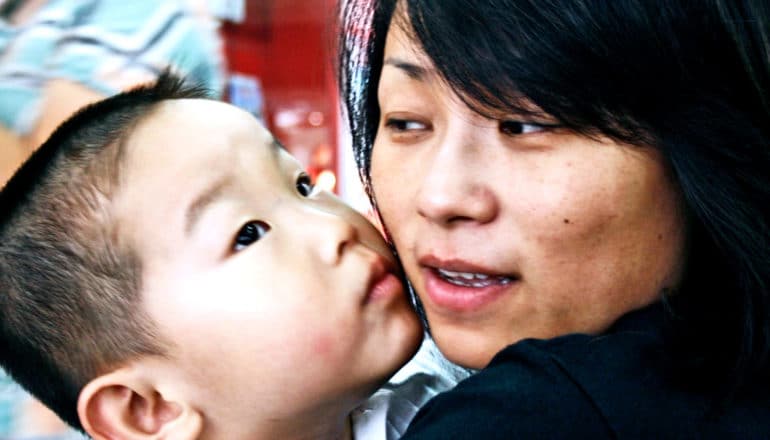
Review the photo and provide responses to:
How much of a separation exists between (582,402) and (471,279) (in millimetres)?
312

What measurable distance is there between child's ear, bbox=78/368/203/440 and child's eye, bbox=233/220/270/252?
0.29 m

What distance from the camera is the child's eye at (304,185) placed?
4.87 feet

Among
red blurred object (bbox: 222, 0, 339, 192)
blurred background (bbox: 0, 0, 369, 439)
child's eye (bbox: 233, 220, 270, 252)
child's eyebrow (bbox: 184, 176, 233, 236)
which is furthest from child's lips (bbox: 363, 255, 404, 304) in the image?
red blurred object (bbox: 222, 0, 339, 192)

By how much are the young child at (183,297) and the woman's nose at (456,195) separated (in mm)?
279

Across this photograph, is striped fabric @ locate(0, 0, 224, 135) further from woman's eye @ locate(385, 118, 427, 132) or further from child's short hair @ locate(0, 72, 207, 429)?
woman's eye @ locate(385, 118, 427, 132)

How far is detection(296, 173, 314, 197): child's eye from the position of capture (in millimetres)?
1485

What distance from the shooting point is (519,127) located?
41.9 inches

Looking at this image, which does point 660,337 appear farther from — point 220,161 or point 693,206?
point 220,161

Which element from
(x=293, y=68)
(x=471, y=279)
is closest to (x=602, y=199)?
(x=471, y=279)

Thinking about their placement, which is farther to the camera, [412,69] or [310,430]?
[310,430]

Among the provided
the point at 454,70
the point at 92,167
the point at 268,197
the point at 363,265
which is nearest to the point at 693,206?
the point at 454,70

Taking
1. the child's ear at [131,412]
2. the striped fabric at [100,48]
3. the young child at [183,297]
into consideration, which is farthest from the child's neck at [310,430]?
the striped fabric at [100,48]

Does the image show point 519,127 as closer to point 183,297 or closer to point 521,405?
point 521,405

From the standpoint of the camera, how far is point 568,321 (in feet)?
3.63
